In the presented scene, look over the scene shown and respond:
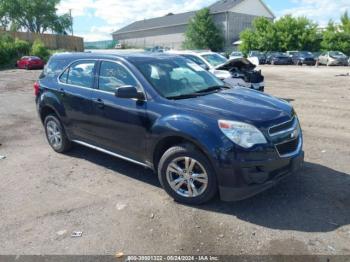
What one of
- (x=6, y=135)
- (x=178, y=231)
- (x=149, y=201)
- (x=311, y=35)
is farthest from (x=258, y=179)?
(x=311, y=35)

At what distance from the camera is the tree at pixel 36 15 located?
7444 cm

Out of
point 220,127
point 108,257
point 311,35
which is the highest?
point 311,35

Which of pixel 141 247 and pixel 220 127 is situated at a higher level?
pixel 220 127

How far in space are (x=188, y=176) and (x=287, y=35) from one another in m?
48.1

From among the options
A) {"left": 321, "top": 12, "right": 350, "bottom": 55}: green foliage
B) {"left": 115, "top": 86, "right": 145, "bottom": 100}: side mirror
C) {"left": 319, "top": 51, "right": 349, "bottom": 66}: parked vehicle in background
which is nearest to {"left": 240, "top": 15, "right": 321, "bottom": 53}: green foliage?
{"left": 321, "top": 12, "right": 350, "bottom": 55}: green foliage

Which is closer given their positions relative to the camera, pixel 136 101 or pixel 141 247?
pixel 141 247

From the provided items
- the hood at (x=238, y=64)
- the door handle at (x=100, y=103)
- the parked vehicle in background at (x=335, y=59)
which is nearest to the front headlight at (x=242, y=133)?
the door handle at (x=100, y=103)

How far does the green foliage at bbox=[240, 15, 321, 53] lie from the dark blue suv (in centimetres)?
4658

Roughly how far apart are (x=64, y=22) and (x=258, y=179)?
84072 mm

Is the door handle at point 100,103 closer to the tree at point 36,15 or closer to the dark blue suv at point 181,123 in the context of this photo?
the dark blue suv at point 181,123

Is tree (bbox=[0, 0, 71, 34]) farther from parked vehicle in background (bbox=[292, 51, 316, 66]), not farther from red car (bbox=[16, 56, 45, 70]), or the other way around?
parked vehicle in background (bbox=[292, 51, 316, 66])

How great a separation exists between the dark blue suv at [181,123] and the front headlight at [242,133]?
1 cm

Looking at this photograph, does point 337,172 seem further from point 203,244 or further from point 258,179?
point 203,244

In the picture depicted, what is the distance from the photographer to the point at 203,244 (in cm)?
360
